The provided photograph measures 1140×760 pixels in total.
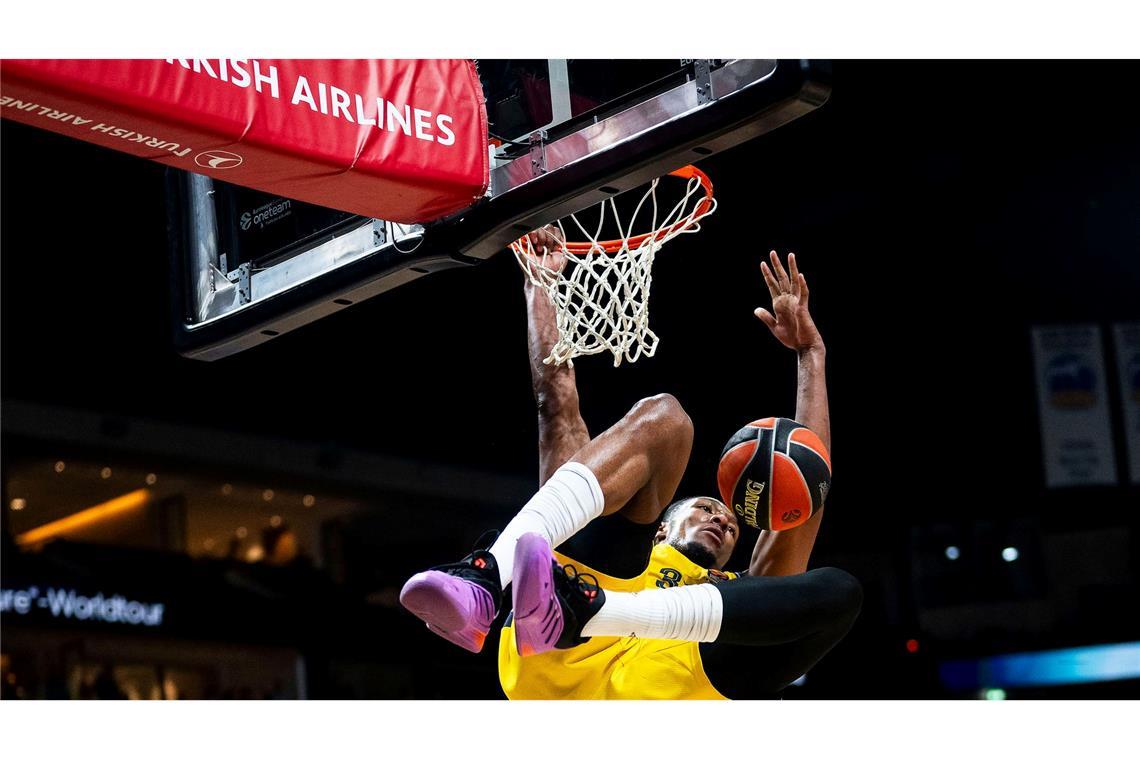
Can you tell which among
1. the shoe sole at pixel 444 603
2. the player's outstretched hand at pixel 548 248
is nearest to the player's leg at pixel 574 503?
the shoe sole at pixel 444 603

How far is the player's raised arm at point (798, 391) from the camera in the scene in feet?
14.6

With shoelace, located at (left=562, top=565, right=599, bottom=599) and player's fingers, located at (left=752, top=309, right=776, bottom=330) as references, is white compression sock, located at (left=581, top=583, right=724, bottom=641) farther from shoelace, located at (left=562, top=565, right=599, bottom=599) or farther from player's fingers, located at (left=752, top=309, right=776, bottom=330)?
player's fingers, located at (left=752, top=309, right=776, bottom=330)

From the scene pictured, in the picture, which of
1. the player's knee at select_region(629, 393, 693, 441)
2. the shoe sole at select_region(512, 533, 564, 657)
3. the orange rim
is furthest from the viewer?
the orange rim

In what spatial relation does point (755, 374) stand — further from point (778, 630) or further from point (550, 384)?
point (778, 630)

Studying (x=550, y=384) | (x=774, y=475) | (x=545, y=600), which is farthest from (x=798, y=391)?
(x=545, y=600)

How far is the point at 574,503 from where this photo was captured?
13.5ft

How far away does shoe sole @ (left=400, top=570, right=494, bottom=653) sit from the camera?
3588 millimetres

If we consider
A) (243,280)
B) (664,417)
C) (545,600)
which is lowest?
(545,600)

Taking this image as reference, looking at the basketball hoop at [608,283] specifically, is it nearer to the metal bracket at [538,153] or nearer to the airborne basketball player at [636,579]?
the airborne basketball player at [636,579]

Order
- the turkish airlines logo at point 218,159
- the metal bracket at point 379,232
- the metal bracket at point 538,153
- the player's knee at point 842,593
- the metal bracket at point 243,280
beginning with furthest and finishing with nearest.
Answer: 1. the metal bracket at point 243,280
2. the metal bracket at point 379,232
3. the metal bracket at point 538,153
4. the player's knee at point 842,593
5. the turkish airlines logo at point 218,159

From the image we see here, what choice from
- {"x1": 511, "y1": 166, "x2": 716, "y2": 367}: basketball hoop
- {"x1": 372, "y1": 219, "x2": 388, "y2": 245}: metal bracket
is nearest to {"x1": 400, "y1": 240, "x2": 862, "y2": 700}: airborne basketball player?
{"x1": 511, "y1": 166, "x2": 716, "y2": 367}: basketball hoop

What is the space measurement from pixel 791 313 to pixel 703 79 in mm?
1155
